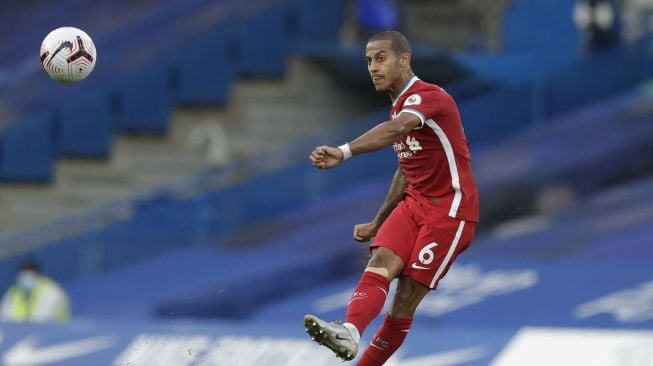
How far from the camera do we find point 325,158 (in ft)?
23.5

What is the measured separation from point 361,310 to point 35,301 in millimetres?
7909

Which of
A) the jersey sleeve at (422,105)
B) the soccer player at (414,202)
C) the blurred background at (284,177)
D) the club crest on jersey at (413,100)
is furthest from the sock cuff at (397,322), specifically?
the blurred background at (284,177)

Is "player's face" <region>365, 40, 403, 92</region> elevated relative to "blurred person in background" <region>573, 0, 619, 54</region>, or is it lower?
lower

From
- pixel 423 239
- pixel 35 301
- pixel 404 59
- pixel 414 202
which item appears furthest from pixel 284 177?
pixel 404 59

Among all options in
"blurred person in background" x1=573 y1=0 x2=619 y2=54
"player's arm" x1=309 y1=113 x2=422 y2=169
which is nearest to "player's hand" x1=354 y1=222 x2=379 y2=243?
"player's arm" x1=309 y1=113 x2=422 y2=169

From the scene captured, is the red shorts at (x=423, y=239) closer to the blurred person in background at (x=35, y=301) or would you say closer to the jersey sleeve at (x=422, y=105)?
the jersey sleeve at (x=422, y=105)

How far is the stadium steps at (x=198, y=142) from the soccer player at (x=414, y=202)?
11602mm

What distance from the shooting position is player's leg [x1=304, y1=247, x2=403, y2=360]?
7383 mm

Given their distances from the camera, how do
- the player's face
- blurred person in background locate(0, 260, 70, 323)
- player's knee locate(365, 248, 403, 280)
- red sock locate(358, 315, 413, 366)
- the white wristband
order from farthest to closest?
blurred person in background locate(0, 260, 70, 323)
red sock locate(358, 315, 413, 366)
player's knee locate(365, 248, 403, 280)
the player's face
the white wristband

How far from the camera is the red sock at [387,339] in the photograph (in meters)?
8.27

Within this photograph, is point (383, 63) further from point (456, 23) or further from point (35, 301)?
point (456, 23)

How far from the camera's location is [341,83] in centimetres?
2038

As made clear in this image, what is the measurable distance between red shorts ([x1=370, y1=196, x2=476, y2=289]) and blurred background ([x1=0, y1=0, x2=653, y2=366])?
11.1ft

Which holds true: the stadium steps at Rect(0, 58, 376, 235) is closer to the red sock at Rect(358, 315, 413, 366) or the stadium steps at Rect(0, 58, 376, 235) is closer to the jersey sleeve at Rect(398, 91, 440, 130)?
the red sock at Rect(358, 315, 413, 366)
